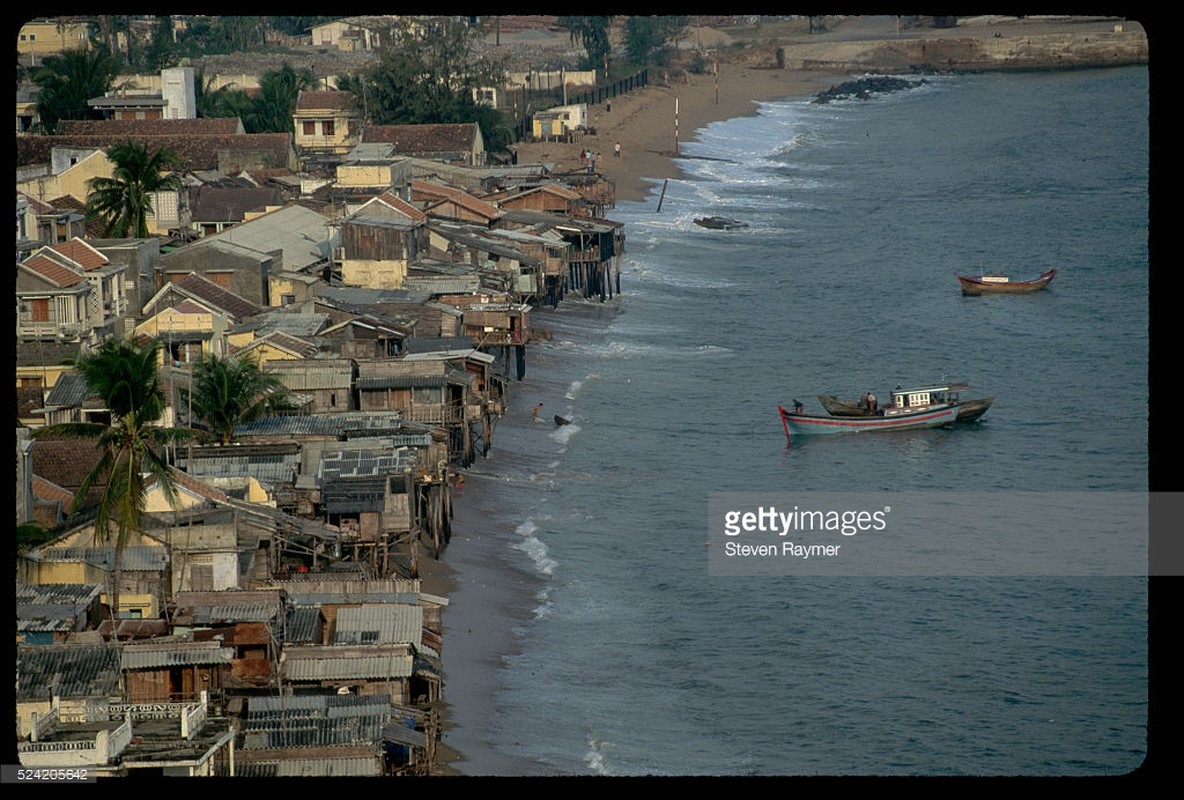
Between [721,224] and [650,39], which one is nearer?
[721,224]

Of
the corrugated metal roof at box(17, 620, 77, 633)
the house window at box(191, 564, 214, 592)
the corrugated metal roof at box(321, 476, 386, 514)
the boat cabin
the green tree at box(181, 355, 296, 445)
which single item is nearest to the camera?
the corrugated metal roof at box(17, 620, 77, 633)

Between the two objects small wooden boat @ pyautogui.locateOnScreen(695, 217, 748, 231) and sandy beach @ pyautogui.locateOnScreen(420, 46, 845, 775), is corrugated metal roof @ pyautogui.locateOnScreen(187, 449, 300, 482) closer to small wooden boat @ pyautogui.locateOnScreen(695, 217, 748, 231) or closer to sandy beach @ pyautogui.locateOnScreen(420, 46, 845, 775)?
sandy beach @ pyautogui.locateOnScreen(420, 46, 845, 775)

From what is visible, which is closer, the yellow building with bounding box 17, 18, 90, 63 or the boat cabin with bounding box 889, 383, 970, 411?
the boat cabin with bounding box 889, 383, 970, 411

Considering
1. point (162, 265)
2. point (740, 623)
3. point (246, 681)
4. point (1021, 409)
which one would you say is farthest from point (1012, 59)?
point (246, 681)

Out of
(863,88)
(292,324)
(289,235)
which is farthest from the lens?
(863,88)

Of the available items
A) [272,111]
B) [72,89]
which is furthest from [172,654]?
[272,111]

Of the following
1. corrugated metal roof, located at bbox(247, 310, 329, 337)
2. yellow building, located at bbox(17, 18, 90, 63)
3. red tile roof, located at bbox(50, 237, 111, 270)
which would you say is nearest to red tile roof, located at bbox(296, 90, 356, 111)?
yellow building, located at bbox(17, 18, 90, 63)

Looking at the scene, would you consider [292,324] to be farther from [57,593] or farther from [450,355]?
[57,593]
